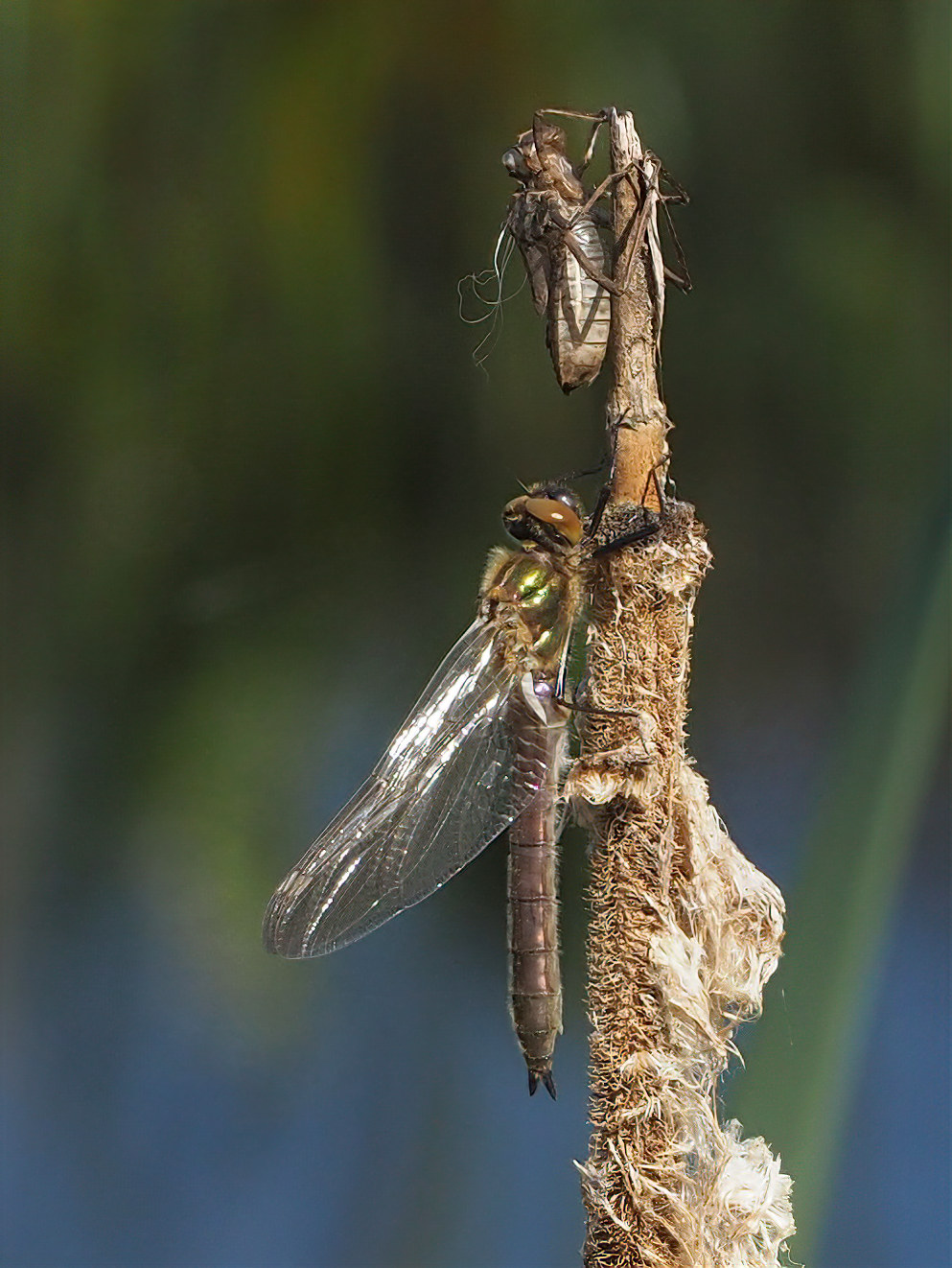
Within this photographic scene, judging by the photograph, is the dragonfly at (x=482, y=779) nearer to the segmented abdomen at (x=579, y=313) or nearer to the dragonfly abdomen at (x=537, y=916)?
the dragonfly abdomen at (x=537, y=916)

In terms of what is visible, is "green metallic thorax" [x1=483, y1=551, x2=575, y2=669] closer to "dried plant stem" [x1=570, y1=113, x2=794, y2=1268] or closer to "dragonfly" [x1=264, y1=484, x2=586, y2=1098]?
"dragonfly" [x1=264, y1=484, x2=586, y2=1098]

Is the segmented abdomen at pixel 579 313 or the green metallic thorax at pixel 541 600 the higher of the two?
the segmented abdomen at pixel 579 313

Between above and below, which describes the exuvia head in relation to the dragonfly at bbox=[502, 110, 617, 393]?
below

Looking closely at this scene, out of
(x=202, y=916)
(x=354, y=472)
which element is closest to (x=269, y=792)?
(x=202, y=916)

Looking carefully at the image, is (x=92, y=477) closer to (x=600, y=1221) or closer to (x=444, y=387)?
(x=444, y=387)

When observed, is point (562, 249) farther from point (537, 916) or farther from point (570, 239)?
point (537, 916)

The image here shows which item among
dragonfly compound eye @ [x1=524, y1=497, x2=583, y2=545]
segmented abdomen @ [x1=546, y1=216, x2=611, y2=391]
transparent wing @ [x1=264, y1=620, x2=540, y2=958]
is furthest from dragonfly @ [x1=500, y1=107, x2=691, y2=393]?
transparent wing @ [x1=264, y1=620, x2=540, y2=958]

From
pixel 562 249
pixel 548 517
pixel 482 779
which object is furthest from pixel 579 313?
pixel 482 779

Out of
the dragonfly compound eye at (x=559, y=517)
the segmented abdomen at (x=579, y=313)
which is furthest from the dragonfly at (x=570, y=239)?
the dragonfly compound eye at (x=559, y=517)
